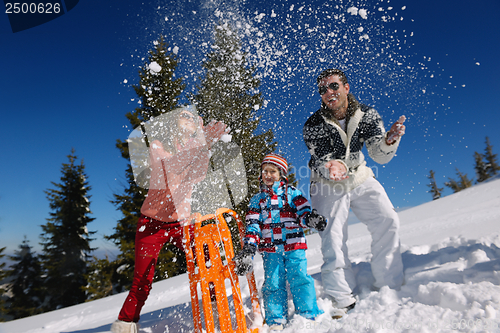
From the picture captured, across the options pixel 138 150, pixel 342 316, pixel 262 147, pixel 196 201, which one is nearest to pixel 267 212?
pixel 342 316

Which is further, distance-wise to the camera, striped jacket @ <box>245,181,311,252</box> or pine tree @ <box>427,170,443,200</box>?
pine tree @ <box>427,170,443,200</box>

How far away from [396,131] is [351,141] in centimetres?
44

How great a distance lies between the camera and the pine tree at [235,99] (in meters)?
9.10

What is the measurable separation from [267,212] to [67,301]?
74.9ft

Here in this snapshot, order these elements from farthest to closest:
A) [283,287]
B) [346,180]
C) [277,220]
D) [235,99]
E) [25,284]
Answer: [25,284], [235,99], [346,180], [277,220], [283,287]

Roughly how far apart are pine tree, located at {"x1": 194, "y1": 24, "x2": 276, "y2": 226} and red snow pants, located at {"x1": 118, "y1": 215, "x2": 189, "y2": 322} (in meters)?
5.58

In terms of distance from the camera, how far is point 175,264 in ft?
35.9

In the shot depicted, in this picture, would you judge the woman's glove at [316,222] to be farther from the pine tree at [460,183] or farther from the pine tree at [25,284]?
the pine tree at [460,183]

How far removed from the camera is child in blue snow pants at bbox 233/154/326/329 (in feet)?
7.86

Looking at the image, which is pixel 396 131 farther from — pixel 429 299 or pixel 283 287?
pixel 283 287

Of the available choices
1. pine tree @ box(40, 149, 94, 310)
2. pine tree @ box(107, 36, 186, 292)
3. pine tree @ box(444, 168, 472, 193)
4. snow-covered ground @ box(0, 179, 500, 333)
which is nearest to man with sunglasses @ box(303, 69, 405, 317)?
snow-covered ground @ box(0, 179, 500, 333)

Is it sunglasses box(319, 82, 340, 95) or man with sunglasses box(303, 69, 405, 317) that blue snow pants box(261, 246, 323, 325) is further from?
sunglasses box(319, 82, 340, 95)

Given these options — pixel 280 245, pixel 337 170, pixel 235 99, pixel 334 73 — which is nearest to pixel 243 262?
pixel 280 245

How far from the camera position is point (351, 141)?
2.81 metres
